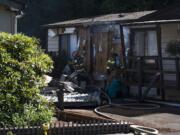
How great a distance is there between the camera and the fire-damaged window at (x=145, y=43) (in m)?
19.8

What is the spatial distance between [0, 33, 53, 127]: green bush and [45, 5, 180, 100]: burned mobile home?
266 inches

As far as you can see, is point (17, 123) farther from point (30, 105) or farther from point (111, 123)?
point (111, 123)

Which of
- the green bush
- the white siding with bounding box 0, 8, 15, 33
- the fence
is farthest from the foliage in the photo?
the fence

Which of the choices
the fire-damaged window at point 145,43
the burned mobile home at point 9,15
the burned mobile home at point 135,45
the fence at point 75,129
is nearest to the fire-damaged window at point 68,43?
the burned mobile home at point 135,45

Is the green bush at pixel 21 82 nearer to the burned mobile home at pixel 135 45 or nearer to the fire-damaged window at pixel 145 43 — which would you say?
the burned mobile home at pixel 135 45

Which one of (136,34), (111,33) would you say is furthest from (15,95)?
(111,33)

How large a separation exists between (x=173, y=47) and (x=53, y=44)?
426 inches

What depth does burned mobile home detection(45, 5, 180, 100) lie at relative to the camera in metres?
17.2

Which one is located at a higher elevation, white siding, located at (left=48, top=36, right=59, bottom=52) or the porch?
white siding, located at (left=48, top=36, right=59, bottom=52)

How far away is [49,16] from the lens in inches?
1534

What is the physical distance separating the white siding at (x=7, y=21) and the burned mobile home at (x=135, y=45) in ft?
15.1

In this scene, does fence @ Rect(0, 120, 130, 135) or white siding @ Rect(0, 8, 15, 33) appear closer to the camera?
fence @ Rect(0, 120, 130, 135)

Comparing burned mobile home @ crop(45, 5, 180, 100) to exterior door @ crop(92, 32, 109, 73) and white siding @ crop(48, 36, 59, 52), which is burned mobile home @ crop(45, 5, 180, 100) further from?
white siding @ crop(48, 36, 59, 52)

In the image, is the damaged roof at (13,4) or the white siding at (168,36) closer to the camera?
the damaged roof at (13,4)
